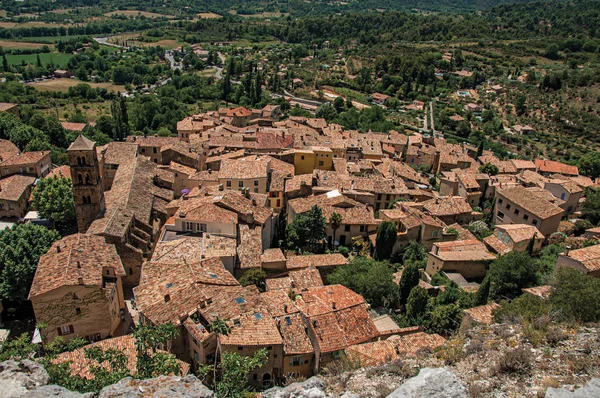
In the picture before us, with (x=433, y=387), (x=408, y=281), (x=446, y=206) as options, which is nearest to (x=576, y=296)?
(x=408, y=281)

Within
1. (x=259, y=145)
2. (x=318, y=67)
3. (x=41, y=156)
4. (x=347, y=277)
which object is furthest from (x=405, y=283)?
(x=318, y=67)

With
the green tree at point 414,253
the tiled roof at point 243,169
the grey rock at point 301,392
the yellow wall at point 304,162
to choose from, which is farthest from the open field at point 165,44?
the grey rock at point 301,392

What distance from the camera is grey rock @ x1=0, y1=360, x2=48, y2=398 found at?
35.5 ft

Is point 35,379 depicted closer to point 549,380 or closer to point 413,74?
point 549,380

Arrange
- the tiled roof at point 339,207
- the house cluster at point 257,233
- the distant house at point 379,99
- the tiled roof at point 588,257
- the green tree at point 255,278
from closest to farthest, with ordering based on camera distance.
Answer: the house cluster at point 257,233 < the green tree at point 255,278 < the tiled roof at point 588,257 < the tiled roof at point 339,207 < the distant house at point 379,99

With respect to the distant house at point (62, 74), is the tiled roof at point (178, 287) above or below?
above

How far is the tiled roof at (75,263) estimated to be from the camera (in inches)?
1038

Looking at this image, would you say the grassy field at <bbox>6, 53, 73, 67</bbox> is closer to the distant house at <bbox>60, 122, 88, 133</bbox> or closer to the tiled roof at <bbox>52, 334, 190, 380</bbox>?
the distant house at <bbox>60, 122, 88, 133</bbox>

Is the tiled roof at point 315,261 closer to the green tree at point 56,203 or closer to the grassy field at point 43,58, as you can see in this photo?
the green tree at point 56,203

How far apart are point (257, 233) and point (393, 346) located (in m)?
16.5

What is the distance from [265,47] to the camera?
7160 inches

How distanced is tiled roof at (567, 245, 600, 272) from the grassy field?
562 ft

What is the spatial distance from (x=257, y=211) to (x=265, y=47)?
6106 inches

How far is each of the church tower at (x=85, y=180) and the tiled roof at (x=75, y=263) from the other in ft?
19.5
